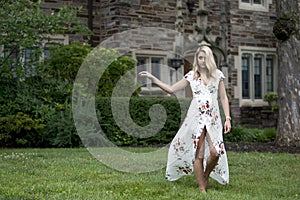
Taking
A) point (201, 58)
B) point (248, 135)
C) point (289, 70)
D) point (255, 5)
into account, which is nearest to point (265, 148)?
point (289, 70)

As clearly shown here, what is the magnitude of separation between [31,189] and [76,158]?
307 centimetres

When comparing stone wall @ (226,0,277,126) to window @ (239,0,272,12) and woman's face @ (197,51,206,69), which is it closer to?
window @ (239,0,272,12)

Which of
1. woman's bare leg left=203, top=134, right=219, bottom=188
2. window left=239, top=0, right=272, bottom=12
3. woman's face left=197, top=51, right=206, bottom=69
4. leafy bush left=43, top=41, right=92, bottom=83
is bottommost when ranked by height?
woman's bare leg left=203, top=134, right=219, bottom=188

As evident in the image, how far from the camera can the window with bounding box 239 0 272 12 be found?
732 inches

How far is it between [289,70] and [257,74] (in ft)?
26.0

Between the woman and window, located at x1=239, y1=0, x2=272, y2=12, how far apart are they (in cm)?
1290

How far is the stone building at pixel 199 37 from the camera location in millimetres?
15258

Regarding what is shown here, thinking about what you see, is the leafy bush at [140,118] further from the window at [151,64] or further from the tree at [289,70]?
the tree at [289,70]

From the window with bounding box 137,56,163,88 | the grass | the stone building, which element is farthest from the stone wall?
the grass

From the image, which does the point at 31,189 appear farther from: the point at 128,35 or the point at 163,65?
the point at 163,65

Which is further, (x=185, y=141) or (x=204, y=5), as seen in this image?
(x=204, y=5)

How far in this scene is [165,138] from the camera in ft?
43.1

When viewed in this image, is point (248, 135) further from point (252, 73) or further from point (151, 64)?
point (252, 73)

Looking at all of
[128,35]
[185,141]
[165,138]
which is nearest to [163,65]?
[128,35]
